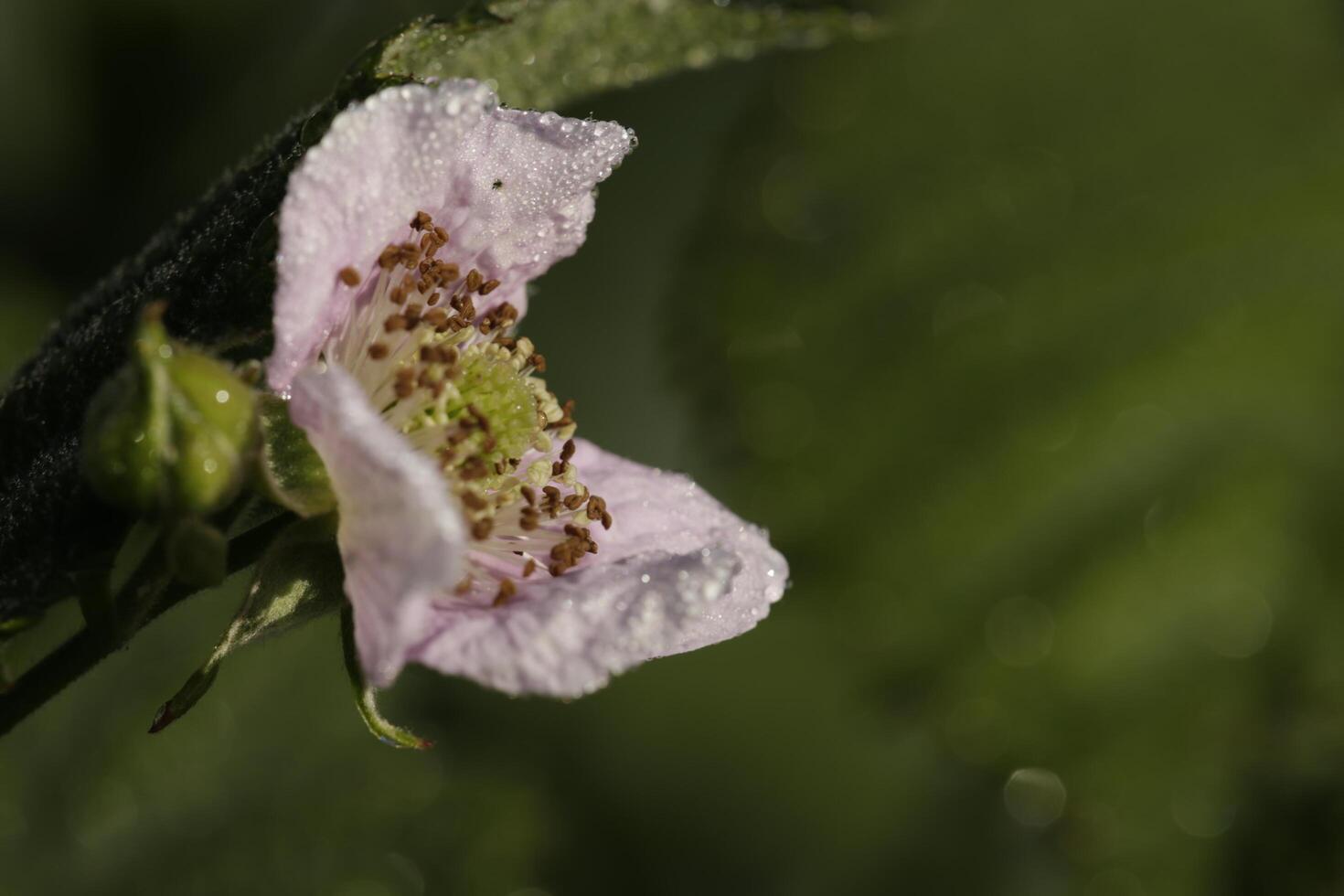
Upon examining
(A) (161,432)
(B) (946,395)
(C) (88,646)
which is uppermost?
(A) (161,432)

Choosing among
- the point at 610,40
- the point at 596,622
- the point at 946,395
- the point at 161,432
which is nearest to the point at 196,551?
the point at 161,432

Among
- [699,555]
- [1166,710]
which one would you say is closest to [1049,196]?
[1166,710]

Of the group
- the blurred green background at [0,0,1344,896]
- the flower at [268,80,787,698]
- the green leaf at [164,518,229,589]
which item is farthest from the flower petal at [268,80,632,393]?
the blurred green background at [0,0,1344,896]

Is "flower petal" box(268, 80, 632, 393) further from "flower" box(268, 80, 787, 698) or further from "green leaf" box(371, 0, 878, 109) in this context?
"green leaf" box(371, 0, 878, 109)

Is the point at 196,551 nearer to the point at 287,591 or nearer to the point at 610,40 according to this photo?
Answer: the point at 287,591

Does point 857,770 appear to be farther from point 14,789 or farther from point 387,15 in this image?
point 387,15
